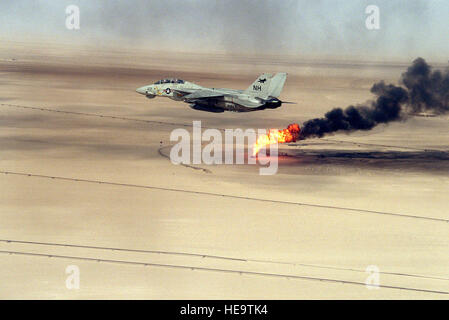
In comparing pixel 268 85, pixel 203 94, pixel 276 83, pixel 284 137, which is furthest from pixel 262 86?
pixel 203 94

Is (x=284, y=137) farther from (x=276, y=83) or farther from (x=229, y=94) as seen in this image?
(x=229, y=94)

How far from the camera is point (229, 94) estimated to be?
72062 mm

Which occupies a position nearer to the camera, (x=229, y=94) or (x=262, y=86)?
(x=262, y=86)

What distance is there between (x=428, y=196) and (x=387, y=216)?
22.3 ft

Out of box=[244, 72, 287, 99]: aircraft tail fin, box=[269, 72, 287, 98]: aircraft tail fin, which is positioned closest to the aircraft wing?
box=[244, 72, 287, 99]: aircraft tail fin

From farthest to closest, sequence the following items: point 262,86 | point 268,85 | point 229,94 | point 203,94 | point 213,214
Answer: point 203,94, point 229,94, point 262,86, point 268,85, point 213,214

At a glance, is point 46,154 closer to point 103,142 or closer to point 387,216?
point 103,142

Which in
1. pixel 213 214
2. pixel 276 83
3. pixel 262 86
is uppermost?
pixel 276 83

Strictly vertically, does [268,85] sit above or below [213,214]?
above

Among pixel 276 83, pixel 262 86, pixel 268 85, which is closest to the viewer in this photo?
pixel 276 83

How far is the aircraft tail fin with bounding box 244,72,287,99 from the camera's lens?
69.6 m

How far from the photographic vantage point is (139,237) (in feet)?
143

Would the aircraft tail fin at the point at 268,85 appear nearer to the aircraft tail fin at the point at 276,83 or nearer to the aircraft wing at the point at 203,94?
the aircraft tail fin at the point at 276,83

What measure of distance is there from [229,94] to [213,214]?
82.9 ft
